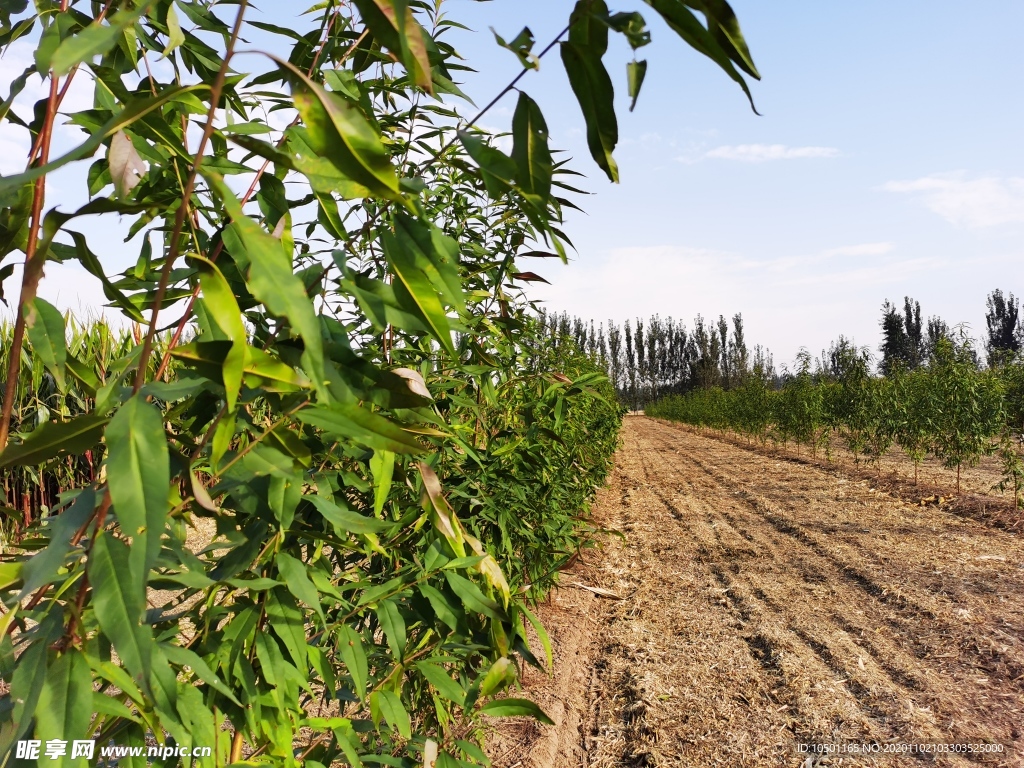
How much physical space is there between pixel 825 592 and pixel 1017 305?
159ft

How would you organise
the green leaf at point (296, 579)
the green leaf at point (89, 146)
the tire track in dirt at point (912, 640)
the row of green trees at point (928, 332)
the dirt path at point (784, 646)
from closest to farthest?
the green leaf at point (89, 146), the green leaf at point (296, 579), the dirt path at point (784, 646), the tire track in dirt at point (912, 640), the row of green trees at point (928, 332)

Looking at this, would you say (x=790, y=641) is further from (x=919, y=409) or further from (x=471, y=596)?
(x=919, y=409)

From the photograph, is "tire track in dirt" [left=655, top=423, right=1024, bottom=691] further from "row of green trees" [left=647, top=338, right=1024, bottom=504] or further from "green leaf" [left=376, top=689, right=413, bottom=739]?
"green leaf" [left=376, top=689, right=413, bottom=739]

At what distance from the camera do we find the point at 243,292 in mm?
722

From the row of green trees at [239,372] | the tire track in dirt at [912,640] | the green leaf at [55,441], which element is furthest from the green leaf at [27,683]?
the tire track in dirt at [912,640]

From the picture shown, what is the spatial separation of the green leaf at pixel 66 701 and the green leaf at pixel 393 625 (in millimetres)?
438

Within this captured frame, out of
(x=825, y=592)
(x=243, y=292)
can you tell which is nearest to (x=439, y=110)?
(x=243, y=292)

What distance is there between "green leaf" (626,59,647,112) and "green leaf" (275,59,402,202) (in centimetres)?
20

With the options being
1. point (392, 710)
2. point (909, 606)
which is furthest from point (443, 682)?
point (909, 606)

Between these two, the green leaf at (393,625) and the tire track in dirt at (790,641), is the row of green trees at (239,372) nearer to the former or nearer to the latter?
the green leaf at (393,625)

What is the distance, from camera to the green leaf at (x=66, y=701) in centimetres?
50

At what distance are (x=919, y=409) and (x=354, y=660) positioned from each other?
12409 millimetres

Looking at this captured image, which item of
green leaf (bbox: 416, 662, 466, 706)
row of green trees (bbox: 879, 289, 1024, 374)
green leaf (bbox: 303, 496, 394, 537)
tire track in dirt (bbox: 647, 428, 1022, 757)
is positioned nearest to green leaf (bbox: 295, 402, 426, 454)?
green leaf (bbox: 303, 496, 394, 537)

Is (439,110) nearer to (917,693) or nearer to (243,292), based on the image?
(243,292)
